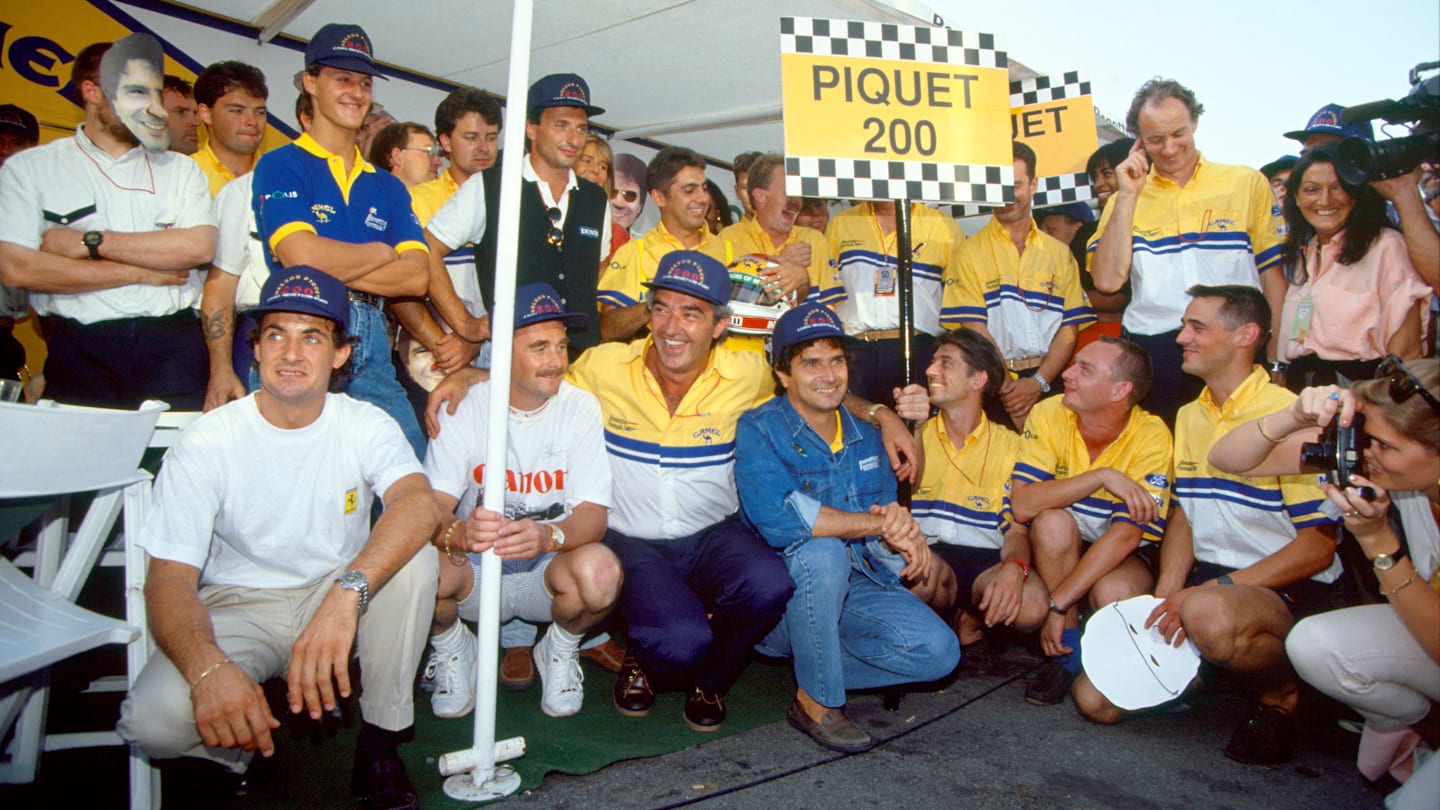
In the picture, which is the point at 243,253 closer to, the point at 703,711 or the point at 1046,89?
the point at 703,711

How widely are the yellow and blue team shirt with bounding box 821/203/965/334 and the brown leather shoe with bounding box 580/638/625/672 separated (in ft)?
6.69

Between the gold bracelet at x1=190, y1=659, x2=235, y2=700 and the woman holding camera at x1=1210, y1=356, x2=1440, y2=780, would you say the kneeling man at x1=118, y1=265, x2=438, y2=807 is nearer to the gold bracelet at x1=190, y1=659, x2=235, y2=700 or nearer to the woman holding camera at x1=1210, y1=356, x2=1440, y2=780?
the gold bracelet at x1=190, y1=659, x2=235, y2=700

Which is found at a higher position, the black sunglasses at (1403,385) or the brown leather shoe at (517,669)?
the black sunglasses at (1403,385)

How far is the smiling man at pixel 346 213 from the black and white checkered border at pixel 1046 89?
353 cm

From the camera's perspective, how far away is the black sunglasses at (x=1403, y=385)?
7.70 ft

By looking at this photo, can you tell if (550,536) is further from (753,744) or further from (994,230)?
(994,230)

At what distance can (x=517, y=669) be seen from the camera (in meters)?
3.51

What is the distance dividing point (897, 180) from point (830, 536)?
1521mm

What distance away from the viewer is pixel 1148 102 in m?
4.03

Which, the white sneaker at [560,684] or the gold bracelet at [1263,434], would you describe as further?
the white sneaker at [560,684]

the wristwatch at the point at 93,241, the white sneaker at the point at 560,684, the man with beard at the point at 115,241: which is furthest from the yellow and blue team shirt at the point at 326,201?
the white sneaker at the point at 560,684

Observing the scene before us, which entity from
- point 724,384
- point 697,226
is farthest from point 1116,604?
point 697,226

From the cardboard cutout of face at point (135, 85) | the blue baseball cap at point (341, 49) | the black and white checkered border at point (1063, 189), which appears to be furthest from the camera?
the black and white checkered border at point (1063, 189)

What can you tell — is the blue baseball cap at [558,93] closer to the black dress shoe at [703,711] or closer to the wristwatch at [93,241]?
the wristwatch at [93,241]
